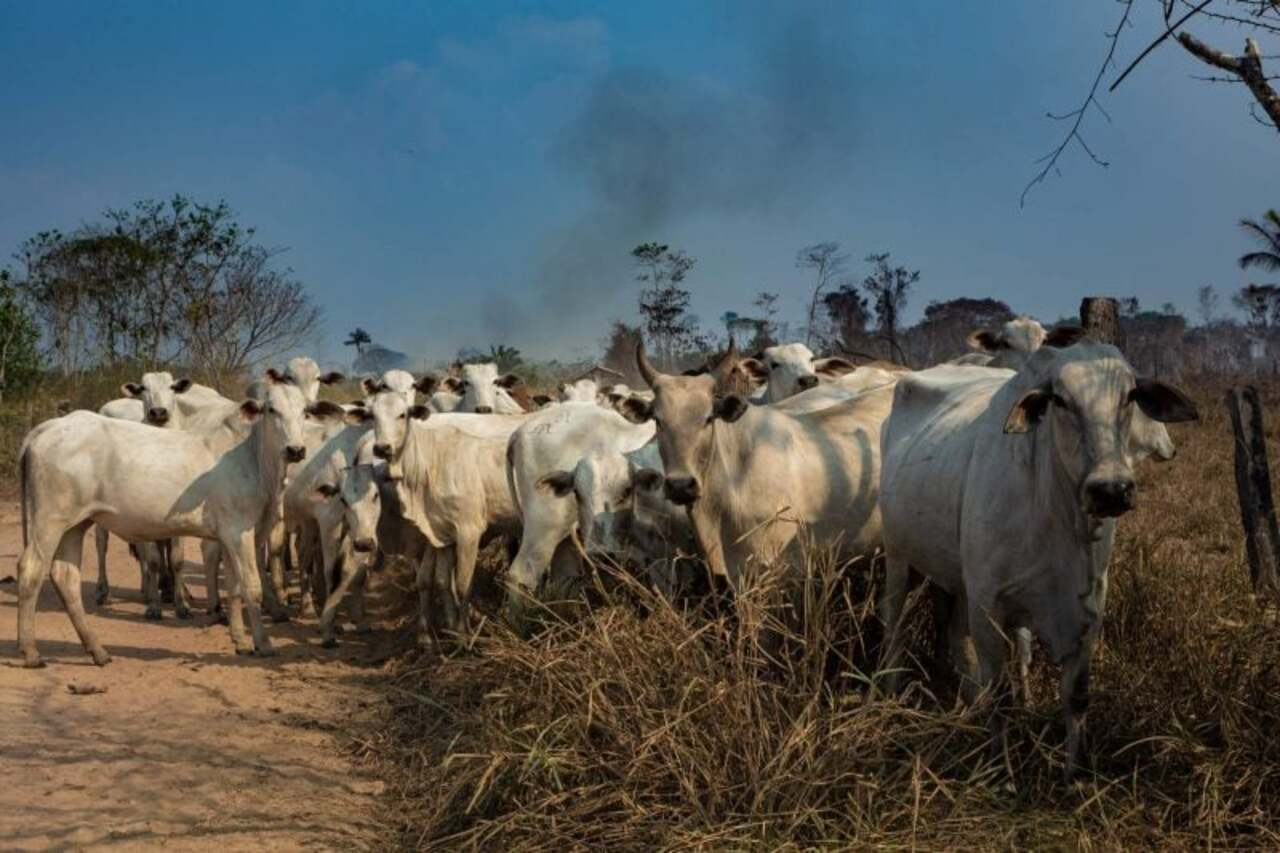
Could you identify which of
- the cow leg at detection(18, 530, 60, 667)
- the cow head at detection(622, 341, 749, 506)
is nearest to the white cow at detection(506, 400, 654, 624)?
the cow head at detection(622, 341, 749, 506)

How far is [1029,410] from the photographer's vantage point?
4.65 meters

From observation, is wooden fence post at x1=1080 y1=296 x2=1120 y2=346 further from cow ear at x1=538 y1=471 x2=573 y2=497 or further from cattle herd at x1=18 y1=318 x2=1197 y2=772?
cow ear at x1=538 y1=471 x2=573 y2=497

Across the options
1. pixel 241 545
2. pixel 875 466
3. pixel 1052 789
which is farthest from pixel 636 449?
pixel 1052 789

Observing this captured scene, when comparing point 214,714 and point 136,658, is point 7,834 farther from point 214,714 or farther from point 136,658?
point 136,658

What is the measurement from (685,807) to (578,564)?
14.5 feet

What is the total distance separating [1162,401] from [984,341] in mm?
3927

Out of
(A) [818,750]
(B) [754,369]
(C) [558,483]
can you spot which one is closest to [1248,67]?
(A) [818,750]

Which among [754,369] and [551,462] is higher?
[754,369]

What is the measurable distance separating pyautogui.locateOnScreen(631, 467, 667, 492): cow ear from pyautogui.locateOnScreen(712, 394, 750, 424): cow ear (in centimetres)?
68

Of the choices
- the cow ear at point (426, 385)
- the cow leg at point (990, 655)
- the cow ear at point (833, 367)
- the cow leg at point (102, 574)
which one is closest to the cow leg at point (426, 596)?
the cow ear at point (426, 385)

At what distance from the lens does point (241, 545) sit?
9.27m

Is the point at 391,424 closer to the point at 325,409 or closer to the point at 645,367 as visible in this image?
the point at 325,409

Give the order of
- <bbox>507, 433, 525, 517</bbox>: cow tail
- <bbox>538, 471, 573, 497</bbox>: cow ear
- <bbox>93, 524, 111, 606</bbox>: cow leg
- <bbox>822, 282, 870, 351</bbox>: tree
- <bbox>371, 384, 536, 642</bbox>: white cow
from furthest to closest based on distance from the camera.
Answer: <bbox>822, 282, 870, 351</bbox>: tree, <bbox>93, 524, 111, 606</bbox>: cow leg, <bbox>371, 384, 536, 642</bbox>: white cow, <bbox>507, 433, 525, 517</bbox>: cow tail, <bbox>538, 471, 573, 497</bbox>: cow ear

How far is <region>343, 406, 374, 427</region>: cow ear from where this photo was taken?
33.6 ft
